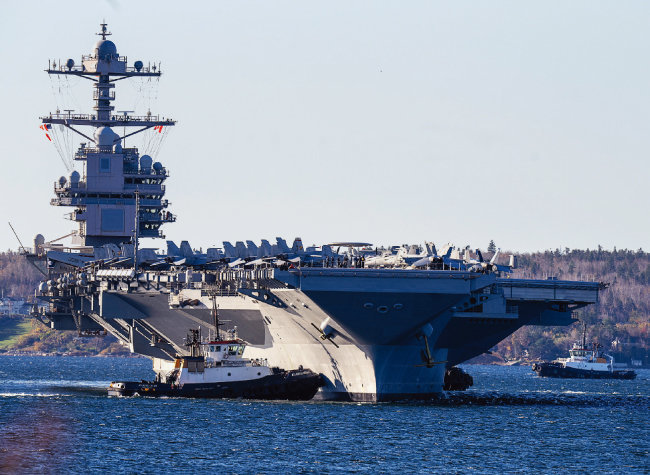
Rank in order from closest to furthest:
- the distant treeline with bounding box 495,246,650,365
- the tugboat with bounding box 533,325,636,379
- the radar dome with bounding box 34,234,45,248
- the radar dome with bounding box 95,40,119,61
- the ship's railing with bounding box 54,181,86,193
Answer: the ship's railing with bounding box 54,181,86,193 < the radar dome with bounding box 34,234,45,248 < the radar dome with bounding box 95,40,119,61 < the tugboat with bounding box 533,325,636,379 < the distant treeline with bounding box 495,246,650,365

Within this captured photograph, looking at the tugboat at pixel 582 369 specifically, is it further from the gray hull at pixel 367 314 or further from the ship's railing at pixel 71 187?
the gray hull at pixel 367 314

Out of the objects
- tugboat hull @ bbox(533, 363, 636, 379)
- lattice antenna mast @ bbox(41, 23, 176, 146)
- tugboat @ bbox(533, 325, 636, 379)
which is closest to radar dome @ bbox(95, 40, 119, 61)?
lattice antenna mast @ bbox(41, 23, 176, 146)

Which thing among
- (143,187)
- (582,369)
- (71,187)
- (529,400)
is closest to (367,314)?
(529,400)

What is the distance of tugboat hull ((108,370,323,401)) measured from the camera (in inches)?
1714

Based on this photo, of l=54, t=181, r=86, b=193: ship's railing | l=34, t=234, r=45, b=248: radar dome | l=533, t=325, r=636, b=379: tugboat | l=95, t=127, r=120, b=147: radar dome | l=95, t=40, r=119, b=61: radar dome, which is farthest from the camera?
l=533, t=325, r=636, b=379: tugboat

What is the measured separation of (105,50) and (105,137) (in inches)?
151

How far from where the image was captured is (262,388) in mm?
44062

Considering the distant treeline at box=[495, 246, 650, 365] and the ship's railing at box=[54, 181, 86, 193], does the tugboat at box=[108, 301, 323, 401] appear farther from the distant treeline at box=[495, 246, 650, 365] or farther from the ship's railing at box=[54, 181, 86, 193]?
the distant treeline at box=[495, 246, 650, 365]

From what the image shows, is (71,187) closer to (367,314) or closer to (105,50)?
(105,50)

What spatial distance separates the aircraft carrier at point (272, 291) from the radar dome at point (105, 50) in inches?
2.0

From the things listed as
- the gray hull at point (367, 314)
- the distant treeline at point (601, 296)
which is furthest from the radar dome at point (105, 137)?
the distant treeline at point (601, 296)

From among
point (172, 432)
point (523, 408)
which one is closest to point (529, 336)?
point (523, 408)

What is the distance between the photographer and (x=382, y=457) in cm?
3088

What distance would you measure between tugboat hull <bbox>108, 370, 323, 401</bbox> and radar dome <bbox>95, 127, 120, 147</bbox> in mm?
17764
